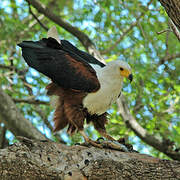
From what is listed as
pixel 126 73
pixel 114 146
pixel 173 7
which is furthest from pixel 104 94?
pixel 173 7

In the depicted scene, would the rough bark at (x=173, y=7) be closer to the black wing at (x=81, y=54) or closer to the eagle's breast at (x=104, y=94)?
the eagle's breast at (x=104, y=94)

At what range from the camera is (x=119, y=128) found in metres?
7.11

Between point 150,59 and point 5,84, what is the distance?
10.8ft

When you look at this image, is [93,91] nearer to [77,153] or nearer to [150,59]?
[77,153]

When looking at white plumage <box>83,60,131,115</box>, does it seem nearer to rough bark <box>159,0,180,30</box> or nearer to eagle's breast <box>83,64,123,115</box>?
eagle's breast <box>83,64,123,115</box>

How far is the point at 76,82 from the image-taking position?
4871mm

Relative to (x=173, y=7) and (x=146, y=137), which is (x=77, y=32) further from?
(x=173, y=7)

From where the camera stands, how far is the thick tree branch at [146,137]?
5656 mm

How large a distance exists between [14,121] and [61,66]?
1.38 meters

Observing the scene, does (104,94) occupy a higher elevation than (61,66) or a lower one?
lower

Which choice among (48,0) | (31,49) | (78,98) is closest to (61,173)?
(78,98)

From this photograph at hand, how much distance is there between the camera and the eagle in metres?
4.82

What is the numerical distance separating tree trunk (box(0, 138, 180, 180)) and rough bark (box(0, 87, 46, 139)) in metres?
2.09

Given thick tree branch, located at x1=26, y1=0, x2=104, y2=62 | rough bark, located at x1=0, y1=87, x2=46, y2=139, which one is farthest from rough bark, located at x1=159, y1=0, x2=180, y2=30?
rough bark, located at x1=0, y1=87, x2=46, y2=139
